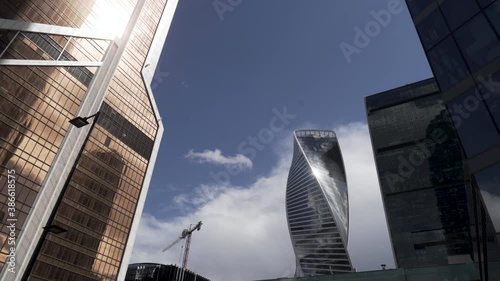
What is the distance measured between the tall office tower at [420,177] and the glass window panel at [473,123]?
103 m

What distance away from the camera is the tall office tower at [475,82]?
18.9 meters

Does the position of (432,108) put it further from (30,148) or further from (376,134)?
(30,148)

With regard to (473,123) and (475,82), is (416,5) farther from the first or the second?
(473,123)

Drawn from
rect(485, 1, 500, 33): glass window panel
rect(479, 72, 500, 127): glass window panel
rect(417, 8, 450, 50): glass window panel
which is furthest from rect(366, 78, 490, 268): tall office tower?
rect(485, 1, 500, 33): glass window panel

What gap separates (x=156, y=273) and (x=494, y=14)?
12108 centimetres

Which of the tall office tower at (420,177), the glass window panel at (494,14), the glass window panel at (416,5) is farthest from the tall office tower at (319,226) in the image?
the glass window panel at (494,14)

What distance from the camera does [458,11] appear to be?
907 inches

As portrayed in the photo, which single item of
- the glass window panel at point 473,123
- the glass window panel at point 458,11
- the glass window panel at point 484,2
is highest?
the glass window panel at point 458,11

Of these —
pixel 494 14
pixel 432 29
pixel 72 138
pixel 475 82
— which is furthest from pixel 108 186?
pixel 494 14

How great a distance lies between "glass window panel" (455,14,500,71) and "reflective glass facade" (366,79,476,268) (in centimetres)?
10305

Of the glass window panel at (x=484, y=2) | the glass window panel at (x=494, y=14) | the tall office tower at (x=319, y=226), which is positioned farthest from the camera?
the tall office tower at (x=319, y=226)

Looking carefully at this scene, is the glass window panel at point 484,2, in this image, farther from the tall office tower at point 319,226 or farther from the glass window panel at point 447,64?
the tall office tower at point 319,226

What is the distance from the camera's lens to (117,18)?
99.4 meters

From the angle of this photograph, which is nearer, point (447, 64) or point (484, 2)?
point (484, 2)
